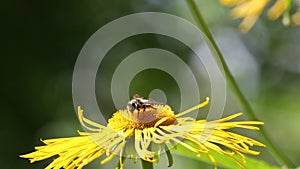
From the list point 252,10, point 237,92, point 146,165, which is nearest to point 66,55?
point 252,10

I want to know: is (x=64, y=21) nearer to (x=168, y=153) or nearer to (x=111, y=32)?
(x=111, y=32)

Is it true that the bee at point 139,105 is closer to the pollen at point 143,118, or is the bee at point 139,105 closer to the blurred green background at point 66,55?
the pollen at point 143,118

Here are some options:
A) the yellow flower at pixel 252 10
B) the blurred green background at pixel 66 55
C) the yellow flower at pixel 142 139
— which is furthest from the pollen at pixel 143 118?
the blurred green background at pixel 66 55

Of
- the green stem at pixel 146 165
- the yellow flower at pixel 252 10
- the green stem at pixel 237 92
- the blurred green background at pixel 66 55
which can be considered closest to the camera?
the green stem at pixel 146 165

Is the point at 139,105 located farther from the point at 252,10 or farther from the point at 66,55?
the point at 66,55

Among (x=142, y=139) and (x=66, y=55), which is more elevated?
(x=66, y=55)

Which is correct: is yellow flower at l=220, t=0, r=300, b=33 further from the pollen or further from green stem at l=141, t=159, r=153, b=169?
green stem at l=141, t=159, r=153, b=169
